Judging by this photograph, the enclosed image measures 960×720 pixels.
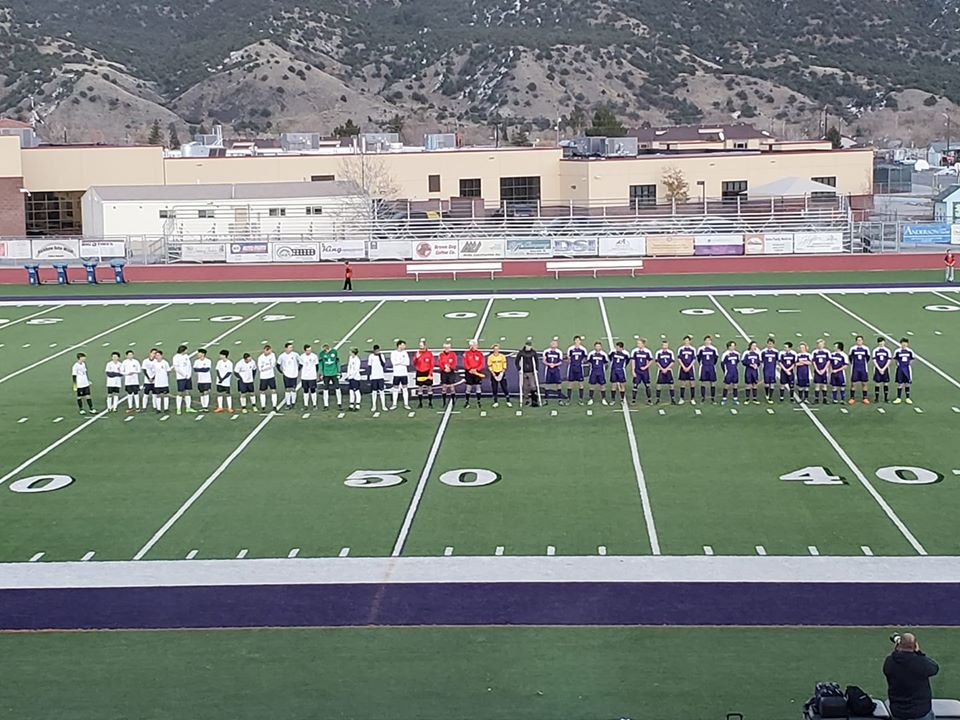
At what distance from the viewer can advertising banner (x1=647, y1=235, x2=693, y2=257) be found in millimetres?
46375

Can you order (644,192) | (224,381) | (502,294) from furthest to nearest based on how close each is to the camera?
1. (644,192)
2. (502,294)
3. (224,381)

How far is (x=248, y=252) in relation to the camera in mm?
48031

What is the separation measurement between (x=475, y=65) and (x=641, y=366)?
352 feet

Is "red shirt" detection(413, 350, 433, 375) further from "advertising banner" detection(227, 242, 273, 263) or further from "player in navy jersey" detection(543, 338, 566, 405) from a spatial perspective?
"advertising banner" detection(227, 242, 273, 263)

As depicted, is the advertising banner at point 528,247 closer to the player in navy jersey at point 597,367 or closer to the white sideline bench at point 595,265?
the white sideline bench at point 595,265

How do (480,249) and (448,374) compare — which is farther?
A: (480,249)

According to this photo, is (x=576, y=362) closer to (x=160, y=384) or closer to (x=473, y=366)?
(x=473, y=366)

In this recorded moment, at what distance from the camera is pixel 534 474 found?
18.4 m

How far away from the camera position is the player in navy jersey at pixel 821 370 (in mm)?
22344

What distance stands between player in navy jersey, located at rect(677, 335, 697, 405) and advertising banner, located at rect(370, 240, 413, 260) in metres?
24.5

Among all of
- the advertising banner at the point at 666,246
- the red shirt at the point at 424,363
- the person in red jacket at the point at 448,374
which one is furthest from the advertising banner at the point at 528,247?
the red shirt at the point at 424,363

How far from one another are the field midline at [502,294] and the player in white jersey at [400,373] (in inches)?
578

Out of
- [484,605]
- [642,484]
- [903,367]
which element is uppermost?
[903,367]

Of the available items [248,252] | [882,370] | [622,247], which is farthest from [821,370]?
[248,252]
